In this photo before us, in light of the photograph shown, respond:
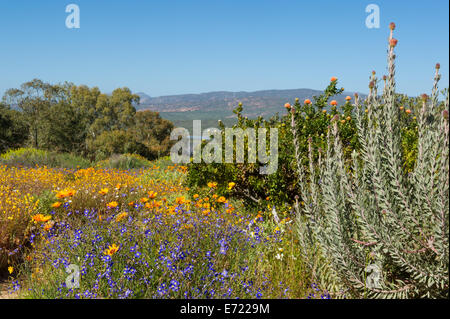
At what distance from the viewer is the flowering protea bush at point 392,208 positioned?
2.22 metres

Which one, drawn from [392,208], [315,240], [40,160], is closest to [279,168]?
[315,240]

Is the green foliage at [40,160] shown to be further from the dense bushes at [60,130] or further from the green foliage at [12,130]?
the green foliage at [12,130]

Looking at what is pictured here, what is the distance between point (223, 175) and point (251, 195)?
70cm

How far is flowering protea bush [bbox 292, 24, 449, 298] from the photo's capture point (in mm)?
2225

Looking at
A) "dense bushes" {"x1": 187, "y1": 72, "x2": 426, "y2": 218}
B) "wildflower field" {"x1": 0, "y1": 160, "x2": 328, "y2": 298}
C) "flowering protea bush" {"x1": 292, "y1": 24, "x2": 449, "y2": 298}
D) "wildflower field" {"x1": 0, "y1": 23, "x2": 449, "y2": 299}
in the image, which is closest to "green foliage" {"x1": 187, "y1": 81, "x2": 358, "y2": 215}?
"dense bushes" {"x1": 187, "y1": 72, "x2": 426, "y2": 218}

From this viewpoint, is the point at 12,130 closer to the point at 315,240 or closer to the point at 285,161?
the point at 285,161

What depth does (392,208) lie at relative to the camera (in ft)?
7.81

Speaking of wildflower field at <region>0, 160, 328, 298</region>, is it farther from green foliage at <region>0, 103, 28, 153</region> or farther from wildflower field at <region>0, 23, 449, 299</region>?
green foliage at <region>0, 103, 28, 153</region>

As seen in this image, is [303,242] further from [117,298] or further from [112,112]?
[112,112]

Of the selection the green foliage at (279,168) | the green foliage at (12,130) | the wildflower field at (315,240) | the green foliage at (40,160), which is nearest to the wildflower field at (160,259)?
the wildflower field at (315,240)

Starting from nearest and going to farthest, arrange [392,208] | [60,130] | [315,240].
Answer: [392,208] → [315,240] → [60,130]

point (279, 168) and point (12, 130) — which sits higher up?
point (12, 130)

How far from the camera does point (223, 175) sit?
19.7ft

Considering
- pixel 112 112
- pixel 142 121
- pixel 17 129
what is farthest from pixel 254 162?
pixel 112 112
